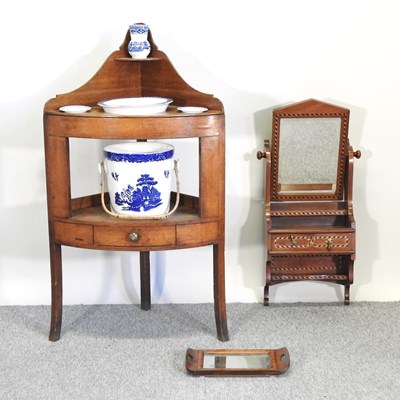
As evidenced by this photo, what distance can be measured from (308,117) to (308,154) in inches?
5.8

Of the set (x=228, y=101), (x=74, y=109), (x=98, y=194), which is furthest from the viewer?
(x=228, y=101)

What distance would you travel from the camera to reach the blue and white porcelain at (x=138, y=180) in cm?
284

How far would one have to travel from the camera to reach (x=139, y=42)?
3.03 m

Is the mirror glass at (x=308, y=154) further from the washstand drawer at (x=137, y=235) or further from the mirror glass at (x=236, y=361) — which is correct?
the mirror glass at (x=236, y=361)

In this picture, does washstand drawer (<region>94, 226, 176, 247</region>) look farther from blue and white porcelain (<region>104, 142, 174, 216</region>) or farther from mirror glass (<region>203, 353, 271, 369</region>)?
mirror glass (<region>203, 353, 271, 369</region>)

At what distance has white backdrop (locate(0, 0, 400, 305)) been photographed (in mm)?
3211

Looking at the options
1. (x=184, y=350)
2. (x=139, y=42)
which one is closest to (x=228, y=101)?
(x=139, y=42)

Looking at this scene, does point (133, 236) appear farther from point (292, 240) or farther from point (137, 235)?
point (292, 240)

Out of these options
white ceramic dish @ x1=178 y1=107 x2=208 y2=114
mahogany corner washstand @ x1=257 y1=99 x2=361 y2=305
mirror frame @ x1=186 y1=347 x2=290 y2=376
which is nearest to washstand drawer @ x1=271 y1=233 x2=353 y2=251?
mahogany corner washstand @ x1=257 y1=99 x2=361 y2=305

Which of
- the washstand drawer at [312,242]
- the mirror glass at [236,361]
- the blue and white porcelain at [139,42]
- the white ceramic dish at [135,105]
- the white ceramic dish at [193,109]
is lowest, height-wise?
the mirror glass at [236,361]

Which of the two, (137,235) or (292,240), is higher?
(137,235)

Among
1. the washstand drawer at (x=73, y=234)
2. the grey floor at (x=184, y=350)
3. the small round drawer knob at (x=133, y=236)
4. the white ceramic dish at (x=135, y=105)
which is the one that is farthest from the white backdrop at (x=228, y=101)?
the small round drawer knob at (x=133, y=236)

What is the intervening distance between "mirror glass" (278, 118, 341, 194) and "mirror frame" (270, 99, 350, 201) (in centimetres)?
1

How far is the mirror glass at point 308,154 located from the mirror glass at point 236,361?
0.72 meters
